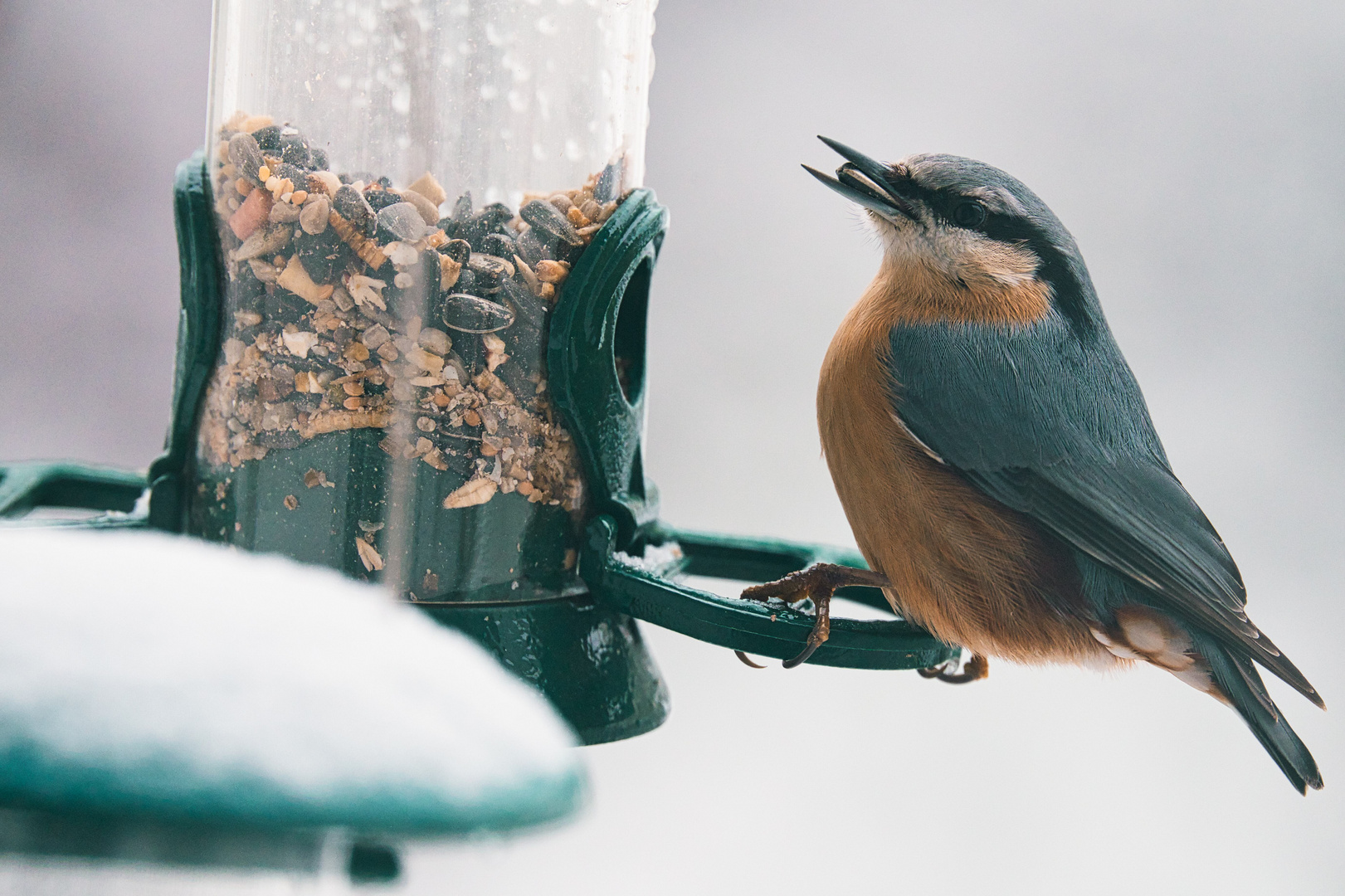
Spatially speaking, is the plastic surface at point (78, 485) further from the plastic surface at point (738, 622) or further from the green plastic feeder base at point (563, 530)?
the plastic surface at point (738, 622)

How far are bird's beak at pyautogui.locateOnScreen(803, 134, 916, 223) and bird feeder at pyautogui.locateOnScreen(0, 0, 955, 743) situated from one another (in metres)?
0.42

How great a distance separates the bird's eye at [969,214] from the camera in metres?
2.49

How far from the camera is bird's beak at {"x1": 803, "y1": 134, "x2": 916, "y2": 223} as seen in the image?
7.97 ft

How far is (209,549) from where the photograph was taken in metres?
0.78

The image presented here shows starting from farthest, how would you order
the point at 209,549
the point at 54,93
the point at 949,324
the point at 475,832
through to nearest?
the point at 54,93, the point at 949,324, the point at 209,549, the point at 475,832

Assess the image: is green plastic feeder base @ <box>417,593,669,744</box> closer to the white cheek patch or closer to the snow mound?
the white cheek patch

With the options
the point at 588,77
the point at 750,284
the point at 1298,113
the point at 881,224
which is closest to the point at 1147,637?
the point at 881,224

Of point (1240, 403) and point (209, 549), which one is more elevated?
point (209, 549)

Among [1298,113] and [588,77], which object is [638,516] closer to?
[588,77]

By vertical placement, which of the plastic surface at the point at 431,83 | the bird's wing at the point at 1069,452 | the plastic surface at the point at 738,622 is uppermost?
the plastic surface at the point at 431,83

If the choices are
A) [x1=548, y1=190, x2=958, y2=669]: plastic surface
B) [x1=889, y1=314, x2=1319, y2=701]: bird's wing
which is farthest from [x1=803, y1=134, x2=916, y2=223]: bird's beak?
[x1=548, y1=190, x2=958, y2=669]: plastic surface

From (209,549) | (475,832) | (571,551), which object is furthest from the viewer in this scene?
(571,551)

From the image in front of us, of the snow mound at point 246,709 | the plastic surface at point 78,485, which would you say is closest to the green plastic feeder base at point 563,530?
the plastic surface at point 78,485

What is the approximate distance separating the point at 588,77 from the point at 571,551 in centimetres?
84
